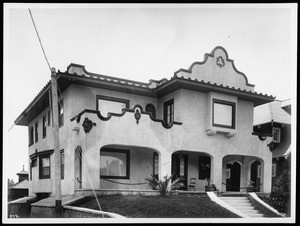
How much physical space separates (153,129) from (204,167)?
415cm

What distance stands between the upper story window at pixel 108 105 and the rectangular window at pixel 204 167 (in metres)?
4.86

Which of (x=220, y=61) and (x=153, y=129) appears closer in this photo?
(x=153, y=129)

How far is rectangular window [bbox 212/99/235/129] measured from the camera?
1850 cm

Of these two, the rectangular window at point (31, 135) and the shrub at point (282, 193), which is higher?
the rectangular window at point (31, 135)

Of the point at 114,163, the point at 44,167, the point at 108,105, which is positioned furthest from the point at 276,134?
the point at 44,167

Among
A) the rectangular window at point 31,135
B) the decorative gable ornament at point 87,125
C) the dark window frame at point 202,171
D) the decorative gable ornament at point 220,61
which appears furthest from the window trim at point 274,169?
the rectangular window at point 31,135

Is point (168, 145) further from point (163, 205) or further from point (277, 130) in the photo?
point (277, 130)

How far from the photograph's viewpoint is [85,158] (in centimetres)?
1591

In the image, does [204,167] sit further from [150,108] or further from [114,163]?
[114,163]

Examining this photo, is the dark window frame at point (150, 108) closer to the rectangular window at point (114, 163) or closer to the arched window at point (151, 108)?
the arched window at point (151, 108)

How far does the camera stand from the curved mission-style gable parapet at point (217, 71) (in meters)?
18.6

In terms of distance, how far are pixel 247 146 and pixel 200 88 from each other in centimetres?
377

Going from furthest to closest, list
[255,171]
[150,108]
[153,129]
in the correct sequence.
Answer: [255,171] < [150,108] < [153,129]

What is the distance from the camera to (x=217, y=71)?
19094 mm
